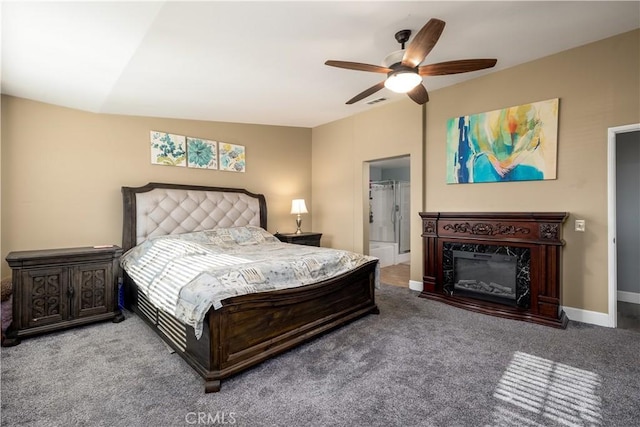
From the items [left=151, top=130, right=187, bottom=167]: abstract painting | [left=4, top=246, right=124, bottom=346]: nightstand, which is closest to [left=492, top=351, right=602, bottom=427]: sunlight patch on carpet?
[left=4, top=246, right=124, bottom=346]: nightstand

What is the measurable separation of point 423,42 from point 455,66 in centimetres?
56

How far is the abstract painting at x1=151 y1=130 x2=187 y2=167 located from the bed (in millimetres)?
357

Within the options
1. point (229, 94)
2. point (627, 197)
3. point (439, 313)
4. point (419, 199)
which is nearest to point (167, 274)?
point (229, 94)

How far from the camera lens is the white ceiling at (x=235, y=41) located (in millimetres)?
2209

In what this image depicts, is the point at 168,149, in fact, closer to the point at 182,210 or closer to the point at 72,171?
the point at 182,210

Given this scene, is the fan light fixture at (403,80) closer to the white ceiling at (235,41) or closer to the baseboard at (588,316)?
the white ceiling at (235,41)

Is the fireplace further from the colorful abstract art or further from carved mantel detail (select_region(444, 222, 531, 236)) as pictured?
the colorful abstract art

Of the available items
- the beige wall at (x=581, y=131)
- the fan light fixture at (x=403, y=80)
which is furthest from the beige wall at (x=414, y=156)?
the fan light fixture at (x=403, y=80)

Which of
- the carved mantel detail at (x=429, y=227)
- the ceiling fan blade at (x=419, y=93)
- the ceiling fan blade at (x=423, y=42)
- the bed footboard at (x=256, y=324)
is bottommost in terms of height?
the bed footboard at (x=256, y=324)

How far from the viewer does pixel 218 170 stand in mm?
4691

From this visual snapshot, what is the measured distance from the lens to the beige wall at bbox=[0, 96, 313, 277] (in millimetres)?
3250

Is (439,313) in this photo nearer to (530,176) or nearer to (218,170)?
(530,176)

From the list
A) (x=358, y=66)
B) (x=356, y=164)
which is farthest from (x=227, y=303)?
(x=356, y=164)

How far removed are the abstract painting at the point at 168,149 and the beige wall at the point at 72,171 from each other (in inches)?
3.1
